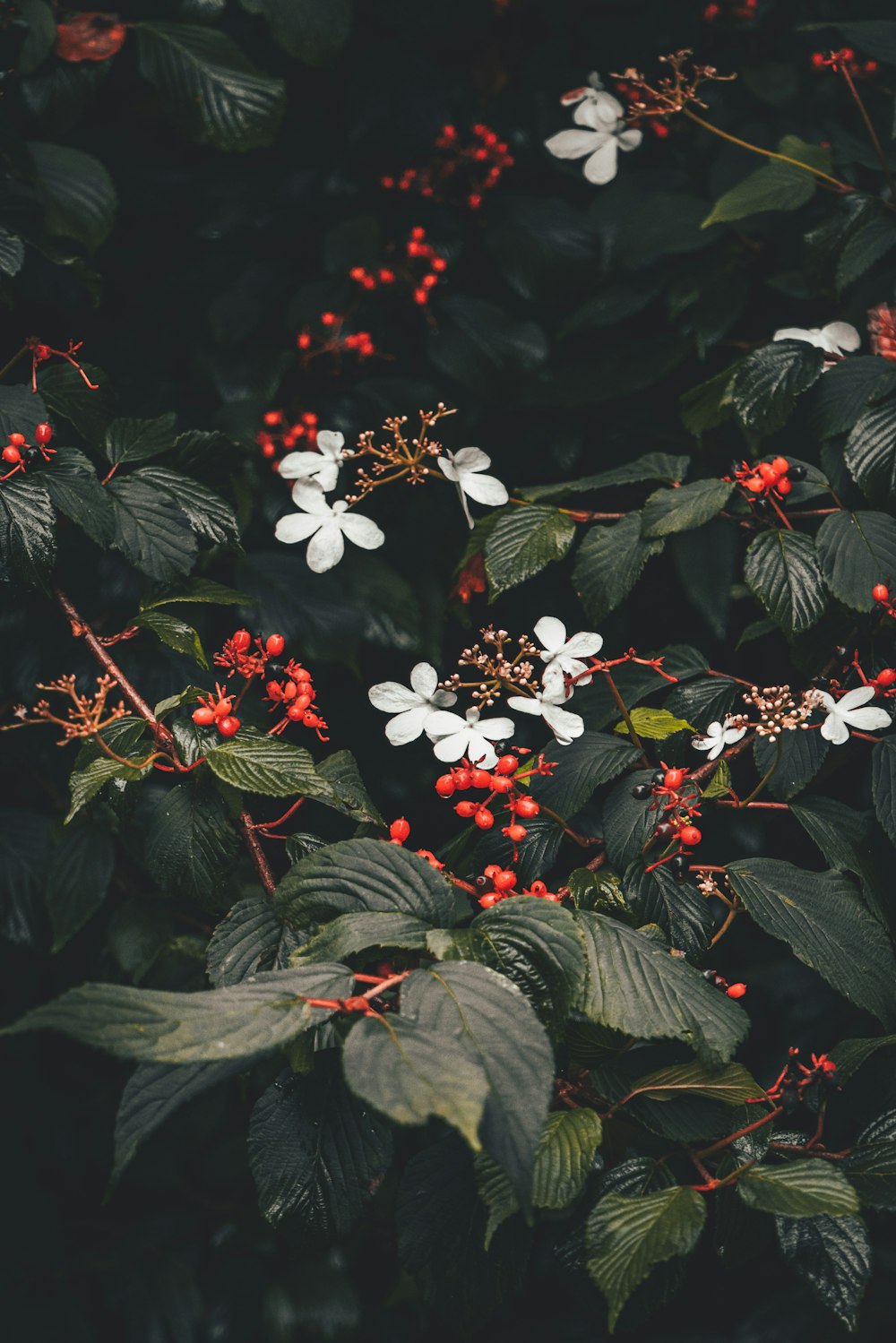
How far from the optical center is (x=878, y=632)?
44.5 inches

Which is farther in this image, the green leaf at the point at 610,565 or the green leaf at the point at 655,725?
the green leaf at the point at 610,565

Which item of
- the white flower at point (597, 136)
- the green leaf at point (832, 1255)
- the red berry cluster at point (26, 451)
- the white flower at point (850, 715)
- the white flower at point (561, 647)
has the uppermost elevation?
the white flower at point (597, 136)

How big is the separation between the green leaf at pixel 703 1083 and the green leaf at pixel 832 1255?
0.34ft

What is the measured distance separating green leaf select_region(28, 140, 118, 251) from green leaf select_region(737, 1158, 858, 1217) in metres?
1.34

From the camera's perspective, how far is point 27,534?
1041 millimetres

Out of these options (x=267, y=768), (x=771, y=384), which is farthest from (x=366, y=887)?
(x=771, y=384)

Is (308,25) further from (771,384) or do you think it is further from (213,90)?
(771,384)

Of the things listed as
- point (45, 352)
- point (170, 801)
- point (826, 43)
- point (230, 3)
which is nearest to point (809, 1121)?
point (170, 801)

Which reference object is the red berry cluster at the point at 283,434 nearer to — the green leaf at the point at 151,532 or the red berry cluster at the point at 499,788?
the green leaf at the point at 151,532

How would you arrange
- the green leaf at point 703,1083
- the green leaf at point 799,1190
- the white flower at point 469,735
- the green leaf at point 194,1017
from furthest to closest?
the white flower at point 469,735 < the green leaf at point 703,1083 < the green leaf at point 799,1190 < the green leaf at point 194,1017

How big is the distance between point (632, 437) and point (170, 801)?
0.95 metres

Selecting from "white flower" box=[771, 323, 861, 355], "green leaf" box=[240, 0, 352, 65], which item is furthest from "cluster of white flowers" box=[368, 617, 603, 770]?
"green leaf" box=[240, 0, 352, 65]

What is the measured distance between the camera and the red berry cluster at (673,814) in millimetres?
935

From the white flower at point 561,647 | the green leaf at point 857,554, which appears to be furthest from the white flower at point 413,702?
the green leaf at point 857,554
